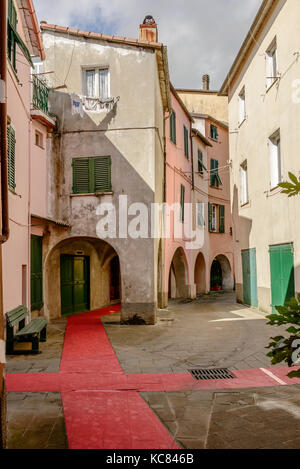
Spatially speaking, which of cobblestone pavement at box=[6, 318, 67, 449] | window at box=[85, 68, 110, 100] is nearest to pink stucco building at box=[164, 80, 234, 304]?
window at box=[85, 68, 110, 100]

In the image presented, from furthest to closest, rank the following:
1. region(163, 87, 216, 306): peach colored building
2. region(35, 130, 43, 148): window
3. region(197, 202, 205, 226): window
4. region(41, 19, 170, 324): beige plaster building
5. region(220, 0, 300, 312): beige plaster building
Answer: region(197, 202, 205, 226): window
region(163, 87, 216, 306): peach colored building
region(35, 130, 43, 148): window
region(41, 19, 170, 324): beige plaster building
region(220, 0, 300, 312): beige plaster building

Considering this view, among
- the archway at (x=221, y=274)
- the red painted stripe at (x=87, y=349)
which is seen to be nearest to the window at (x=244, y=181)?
the red painted stripe at (x=87, y=349)

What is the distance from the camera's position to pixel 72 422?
175 inches

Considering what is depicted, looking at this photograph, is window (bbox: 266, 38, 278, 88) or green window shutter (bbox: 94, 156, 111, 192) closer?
green window shutter (bbox: 94, 156, 111, 192)

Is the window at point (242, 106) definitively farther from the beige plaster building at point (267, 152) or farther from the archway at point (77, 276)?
the archway at point (77, 276)

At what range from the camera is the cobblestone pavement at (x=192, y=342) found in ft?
24.0

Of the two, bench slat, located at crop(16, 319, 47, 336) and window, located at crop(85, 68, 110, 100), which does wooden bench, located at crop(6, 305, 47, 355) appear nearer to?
bench slat, located at crop(16, 319, 47, 336)

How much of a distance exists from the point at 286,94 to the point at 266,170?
2.49 m

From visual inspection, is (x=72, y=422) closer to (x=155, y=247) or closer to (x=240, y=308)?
(x=155, y=247)

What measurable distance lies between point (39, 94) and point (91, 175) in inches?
111

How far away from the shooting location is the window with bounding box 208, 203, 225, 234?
960 inches

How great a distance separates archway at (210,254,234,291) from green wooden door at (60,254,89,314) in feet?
41.5

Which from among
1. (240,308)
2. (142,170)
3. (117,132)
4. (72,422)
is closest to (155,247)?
(142,170)

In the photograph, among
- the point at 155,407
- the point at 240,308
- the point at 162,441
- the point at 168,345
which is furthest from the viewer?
the point at 240,308
